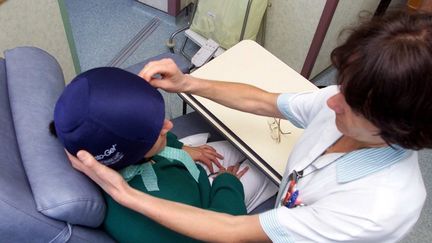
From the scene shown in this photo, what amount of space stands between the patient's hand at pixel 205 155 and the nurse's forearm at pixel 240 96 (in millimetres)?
210

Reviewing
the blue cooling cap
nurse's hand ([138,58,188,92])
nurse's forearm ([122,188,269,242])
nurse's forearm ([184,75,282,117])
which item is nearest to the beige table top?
nurse's forearm ([184,75,282,117])

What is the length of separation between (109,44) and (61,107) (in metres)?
1.87

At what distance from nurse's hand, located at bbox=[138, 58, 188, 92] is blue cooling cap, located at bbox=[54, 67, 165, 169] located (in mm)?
165

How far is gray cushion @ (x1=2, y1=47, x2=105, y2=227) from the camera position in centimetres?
72

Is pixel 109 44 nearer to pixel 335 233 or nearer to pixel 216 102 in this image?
pixel 216 102

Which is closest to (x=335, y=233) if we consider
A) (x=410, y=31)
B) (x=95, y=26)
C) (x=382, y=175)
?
(x=382, y=175)

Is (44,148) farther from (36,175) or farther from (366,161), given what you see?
(366,161)

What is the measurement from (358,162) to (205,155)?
617 mm

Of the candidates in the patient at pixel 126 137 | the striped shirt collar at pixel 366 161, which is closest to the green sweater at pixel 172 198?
the patient at pixel 126 137

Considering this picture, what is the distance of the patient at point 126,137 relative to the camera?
0.71 meters

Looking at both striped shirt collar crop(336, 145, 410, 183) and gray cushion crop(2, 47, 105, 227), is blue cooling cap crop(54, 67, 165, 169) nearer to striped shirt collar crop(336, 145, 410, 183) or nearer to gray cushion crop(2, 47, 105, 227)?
gray cushion crop(2, 47, 105, 227)

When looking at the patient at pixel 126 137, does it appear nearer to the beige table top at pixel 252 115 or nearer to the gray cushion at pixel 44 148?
the gray cushion at pixel 44 148

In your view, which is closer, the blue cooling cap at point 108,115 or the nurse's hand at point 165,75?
the blue cooling cap at point 108,115

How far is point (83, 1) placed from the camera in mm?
2760
